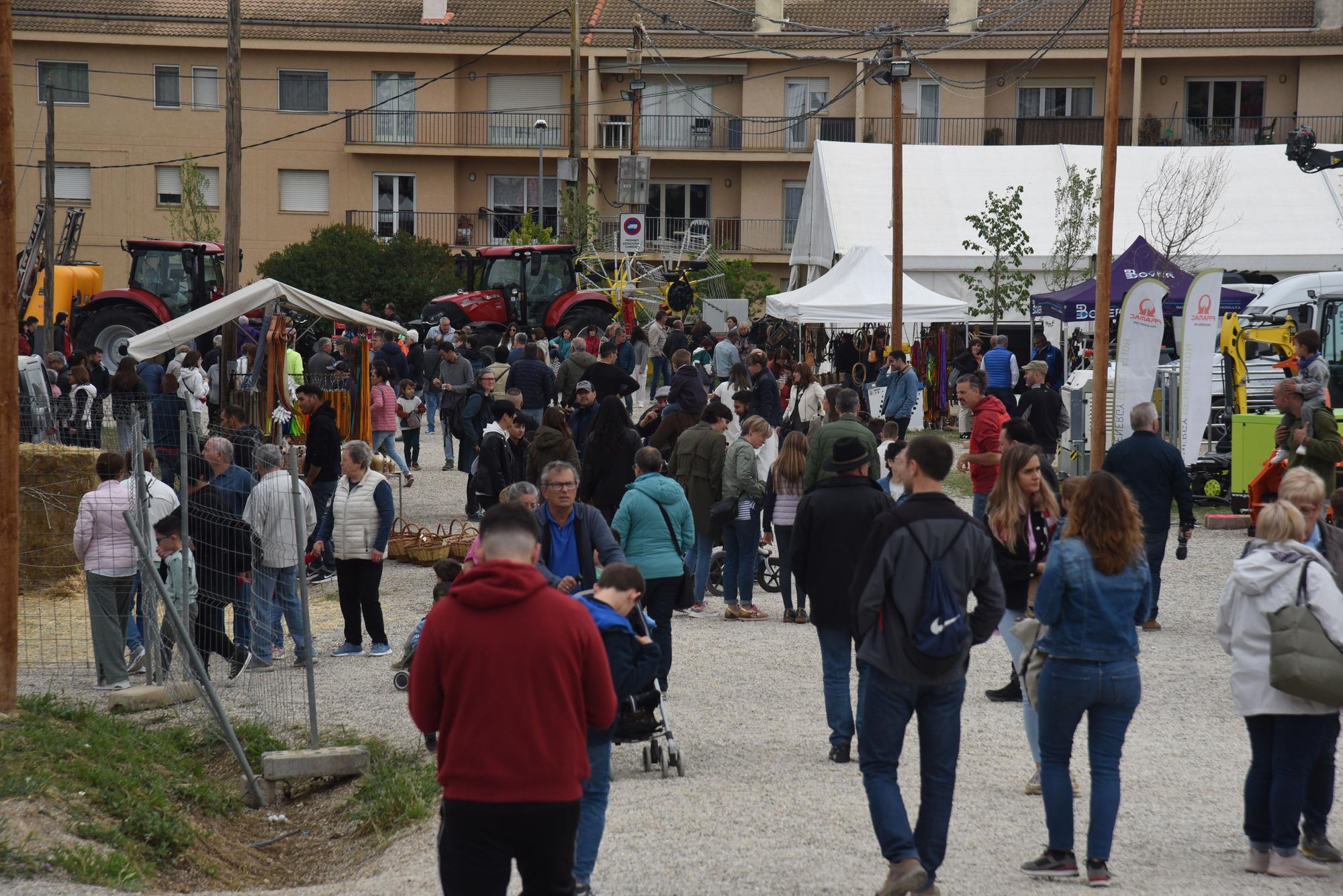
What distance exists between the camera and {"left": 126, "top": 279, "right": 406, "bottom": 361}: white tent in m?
14.2

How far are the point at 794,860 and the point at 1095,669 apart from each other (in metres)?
1.47

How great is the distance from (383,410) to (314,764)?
29.2 feet

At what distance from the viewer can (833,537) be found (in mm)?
6957

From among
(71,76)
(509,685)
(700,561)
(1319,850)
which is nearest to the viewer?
(509,685)

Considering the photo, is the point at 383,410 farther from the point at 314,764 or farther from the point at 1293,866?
the point at 1293,866

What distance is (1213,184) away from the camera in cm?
2719

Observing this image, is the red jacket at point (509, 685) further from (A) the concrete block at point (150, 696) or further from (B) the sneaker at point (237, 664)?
(B) the sneaker at point (237, 664)

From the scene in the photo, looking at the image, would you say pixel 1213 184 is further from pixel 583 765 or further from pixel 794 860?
pixel 583 765

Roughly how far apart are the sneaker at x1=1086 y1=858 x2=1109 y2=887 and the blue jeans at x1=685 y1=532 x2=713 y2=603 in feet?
19.4

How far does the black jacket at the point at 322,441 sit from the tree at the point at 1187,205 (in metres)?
17.5

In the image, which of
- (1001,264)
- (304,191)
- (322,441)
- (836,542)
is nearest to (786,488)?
(836,542)

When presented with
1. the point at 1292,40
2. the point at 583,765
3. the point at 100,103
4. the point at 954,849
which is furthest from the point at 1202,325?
the point at 100,103

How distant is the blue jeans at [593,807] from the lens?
5.14m

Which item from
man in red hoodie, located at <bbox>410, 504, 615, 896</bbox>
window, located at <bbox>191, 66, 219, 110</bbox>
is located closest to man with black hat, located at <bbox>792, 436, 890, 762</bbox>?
man in red hoodie, located at <bbox>410, 504, 615, 896</bbox>
